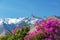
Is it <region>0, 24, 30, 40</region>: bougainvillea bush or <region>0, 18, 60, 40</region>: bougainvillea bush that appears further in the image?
<region>0, 24, 30, 40</region>: bougainvillea bush

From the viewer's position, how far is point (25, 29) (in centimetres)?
1447

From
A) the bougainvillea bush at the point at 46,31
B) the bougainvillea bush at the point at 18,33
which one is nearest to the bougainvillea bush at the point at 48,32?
the bougainvillea bush at the point at 46,31

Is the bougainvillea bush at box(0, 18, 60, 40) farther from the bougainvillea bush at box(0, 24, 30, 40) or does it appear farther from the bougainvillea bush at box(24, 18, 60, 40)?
the bougainvillea bush at box(0, 24, 30, 40)

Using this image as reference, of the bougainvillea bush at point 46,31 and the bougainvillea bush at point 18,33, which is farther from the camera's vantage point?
the bougainvillea bush at point 18,33

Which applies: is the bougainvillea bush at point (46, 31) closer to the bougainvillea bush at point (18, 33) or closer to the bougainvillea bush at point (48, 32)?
the bougainvillea bush at point (48, 32)

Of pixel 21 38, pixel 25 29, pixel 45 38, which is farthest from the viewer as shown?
pixel 25 29

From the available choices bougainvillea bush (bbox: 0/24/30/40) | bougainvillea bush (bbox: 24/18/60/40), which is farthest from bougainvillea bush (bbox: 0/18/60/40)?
bougainvillea bush (bbox: 0/24/30/40)

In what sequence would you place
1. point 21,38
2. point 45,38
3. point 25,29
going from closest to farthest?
point 45,38, point 21,38, point 25,29

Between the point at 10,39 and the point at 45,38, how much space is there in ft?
8.74

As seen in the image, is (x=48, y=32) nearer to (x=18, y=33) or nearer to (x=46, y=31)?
(x=46, y=31)

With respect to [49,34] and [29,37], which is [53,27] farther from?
[29,37]

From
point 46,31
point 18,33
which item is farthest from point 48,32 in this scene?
point 18,33

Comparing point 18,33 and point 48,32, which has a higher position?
point 18,33

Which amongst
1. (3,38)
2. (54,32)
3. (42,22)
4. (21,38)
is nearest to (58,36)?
(54,32)
